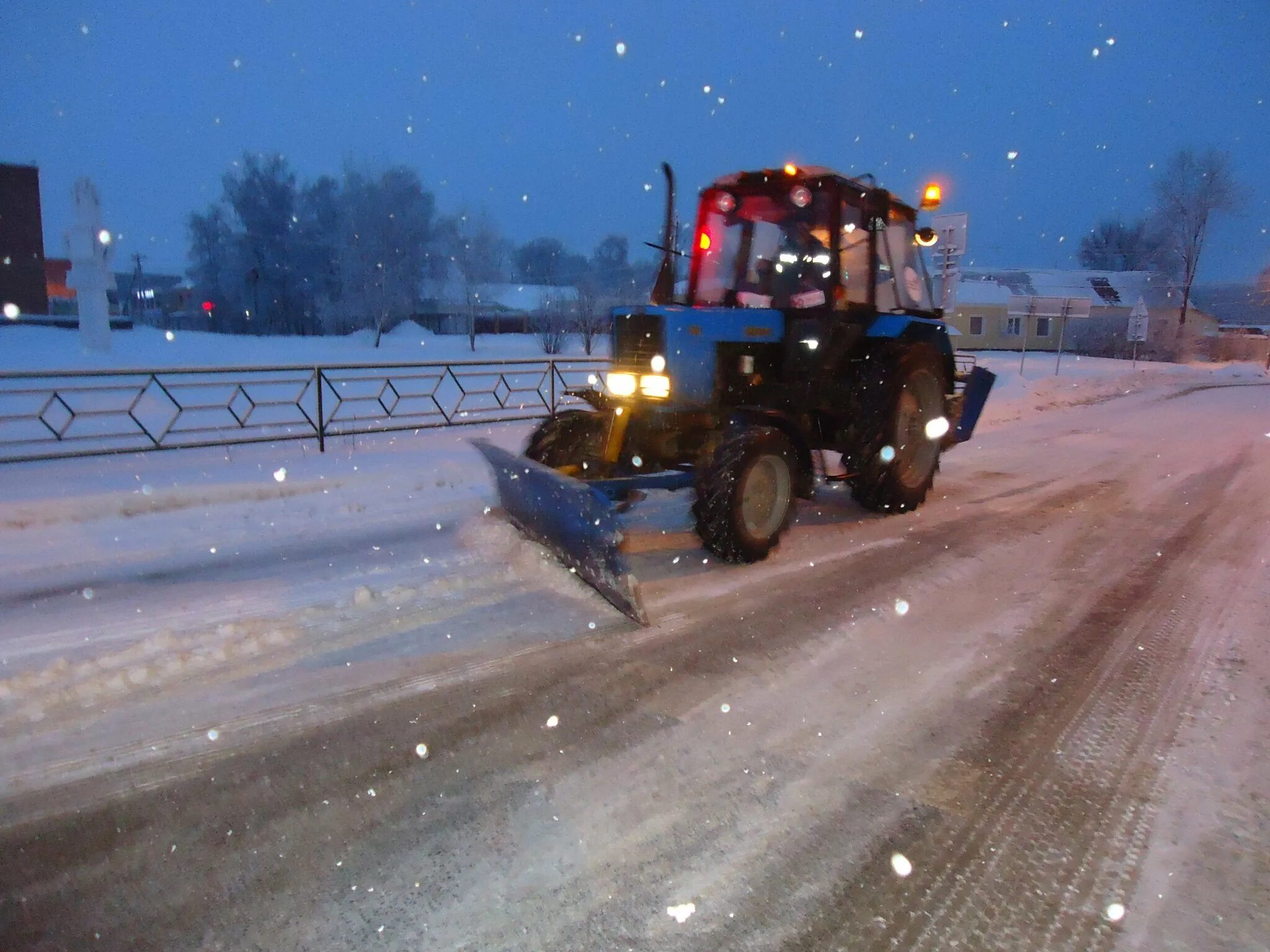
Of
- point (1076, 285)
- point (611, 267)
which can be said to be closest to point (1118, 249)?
point (1076, 285)

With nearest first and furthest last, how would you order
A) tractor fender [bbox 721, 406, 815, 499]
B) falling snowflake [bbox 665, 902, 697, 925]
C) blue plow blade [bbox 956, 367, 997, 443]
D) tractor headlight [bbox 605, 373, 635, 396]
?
falling snowflake [bbox 665, 902, 697, 925] → tractor fender [bbox 721, 406, 815, 499] → tractor headlight [bbox 605, 373, 635, 396] → blue plow blade [bbox 956, 367, 997, 443]

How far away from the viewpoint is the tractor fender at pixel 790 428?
19.6ft

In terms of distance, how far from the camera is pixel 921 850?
2822mm

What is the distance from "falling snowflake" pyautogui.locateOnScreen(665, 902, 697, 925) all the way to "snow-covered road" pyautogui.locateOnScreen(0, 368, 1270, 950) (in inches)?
1.0

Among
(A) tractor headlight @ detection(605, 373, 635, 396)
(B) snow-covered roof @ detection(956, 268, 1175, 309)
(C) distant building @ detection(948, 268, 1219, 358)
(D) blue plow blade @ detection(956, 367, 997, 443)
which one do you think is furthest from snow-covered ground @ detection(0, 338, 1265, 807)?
(B) snow-covered roof @ detection(956, 268, 1175, 309)

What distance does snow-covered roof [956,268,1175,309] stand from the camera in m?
55.8

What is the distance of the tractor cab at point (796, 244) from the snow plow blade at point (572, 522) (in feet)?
7.18

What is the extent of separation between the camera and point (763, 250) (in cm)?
679

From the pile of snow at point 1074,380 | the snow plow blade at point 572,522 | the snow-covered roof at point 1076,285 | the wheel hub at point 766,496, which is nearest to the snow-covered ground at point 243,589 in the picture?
the snow plow blade at point 572,522

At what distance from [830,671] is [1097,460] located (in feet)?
27.5

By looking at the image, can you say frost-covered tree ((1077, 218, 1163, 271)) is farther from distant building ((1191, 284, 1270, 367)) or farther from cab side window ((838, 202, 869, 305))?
cab side window ((838, 202, 869, 305))

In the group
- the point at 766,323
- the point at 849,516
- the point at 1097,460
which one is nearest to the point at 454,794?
the point at 766,323

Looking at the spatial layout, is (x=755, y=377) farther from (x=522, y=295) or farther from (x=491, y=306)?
(x=522, y=295)

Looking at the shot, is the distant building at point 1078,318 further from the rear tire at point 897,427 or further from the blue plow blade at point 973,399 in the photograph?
the rear tire at point 897,427
